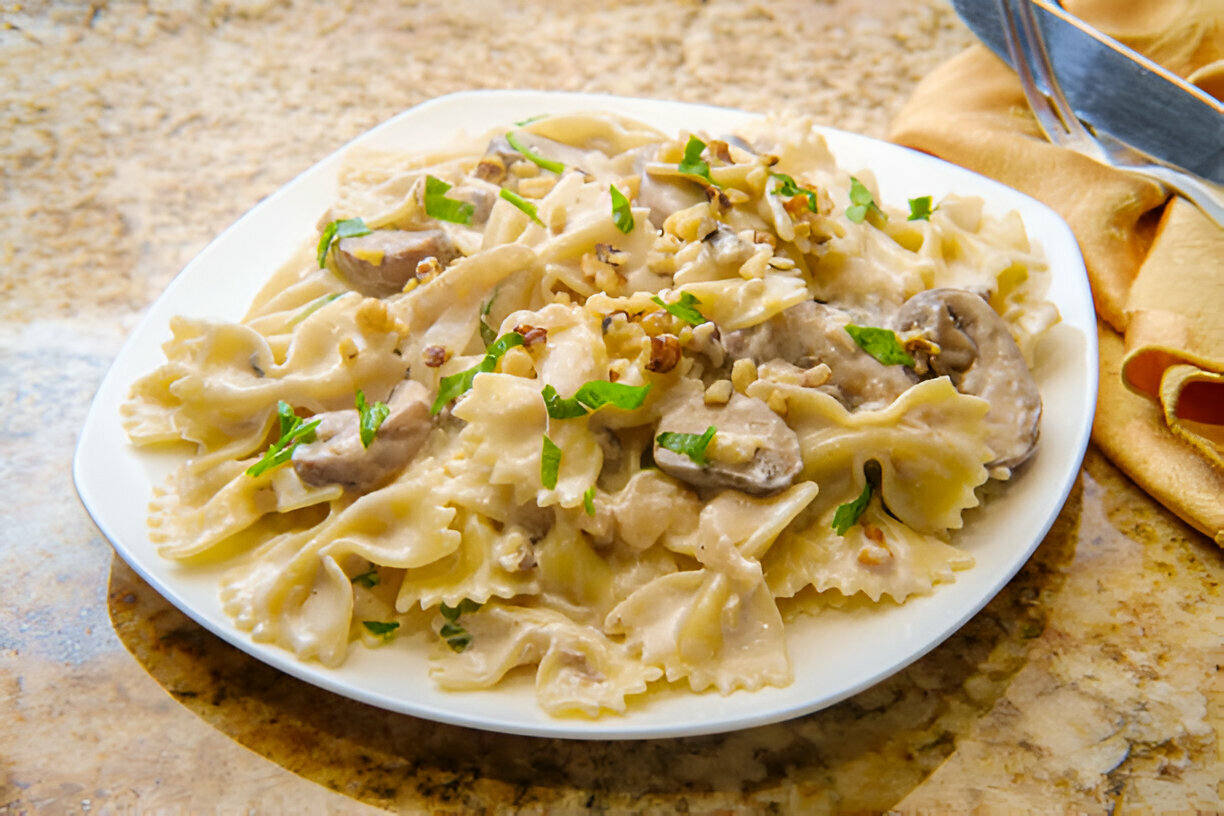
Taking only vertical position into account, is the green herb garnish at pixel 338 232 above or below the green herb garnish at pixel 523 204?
below

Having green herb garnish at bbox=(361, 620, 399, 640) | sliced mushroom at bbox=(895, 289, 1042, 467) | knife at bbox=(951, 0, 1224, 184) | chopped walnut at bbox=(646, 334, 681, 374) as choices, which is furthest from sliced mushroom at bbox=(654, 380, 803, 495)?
knife at bbox=(951, 0, 1224, 184)

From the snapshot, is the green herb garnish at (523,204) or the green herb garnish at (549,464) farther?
the green herb garnish at (523,204)

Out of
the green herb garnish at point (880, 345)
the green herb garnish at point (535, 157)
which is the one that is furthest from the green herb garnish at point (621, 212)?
the green herb garnish at point (880, 345)

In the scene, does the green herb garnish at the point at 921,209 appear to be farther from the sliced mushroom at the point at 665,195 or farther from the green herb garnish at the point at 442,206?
the green herb garnish at the point at 442,206

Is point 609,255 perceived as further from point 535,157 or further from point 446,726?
point 446,726

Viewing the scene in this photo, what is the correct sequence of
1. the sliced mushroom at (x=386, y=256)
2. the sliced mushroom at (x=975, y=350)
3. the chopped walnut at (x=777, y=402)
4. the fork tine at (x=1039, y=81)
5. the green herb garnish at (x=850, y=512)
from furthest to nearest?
the fork tine at (x=1039, y=81) → the sliced mushroom at (x=386, y=256) → the sliced mushroom at (x=975, y=350) → the chopped walnut at (x=777, y=402) → the green herb garnish at (x=850, y=512)

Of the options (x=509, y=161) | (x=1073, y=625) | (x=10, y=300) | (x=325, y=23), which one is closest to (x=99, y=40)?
(x=325, y=23)

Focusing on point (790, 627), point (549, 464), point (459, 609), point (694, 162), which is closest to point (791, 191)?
point (694, 162)
